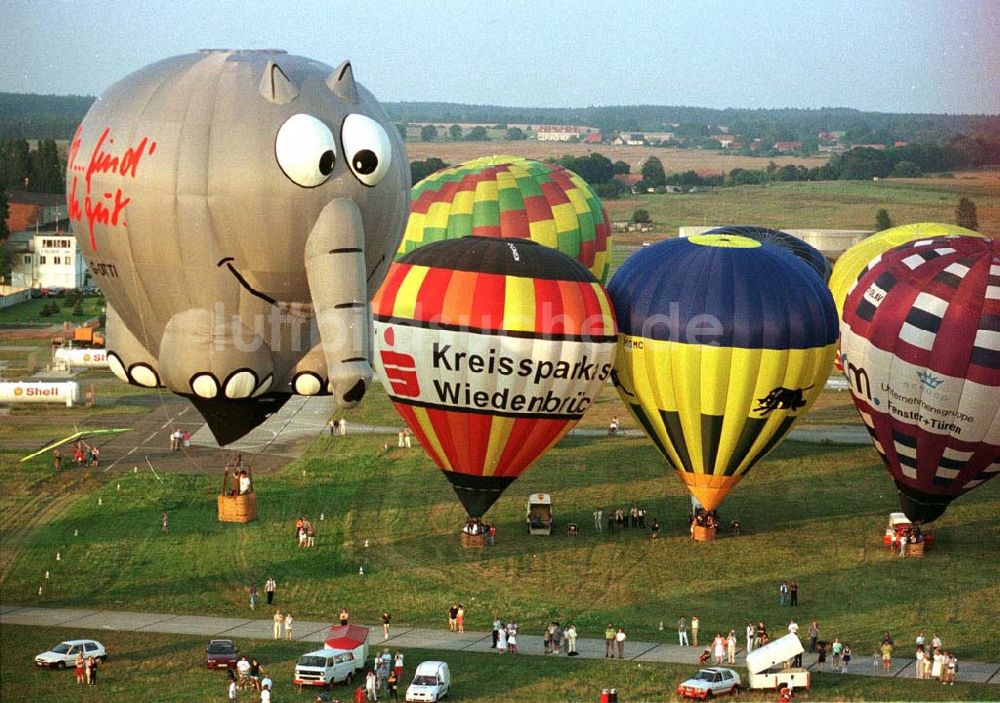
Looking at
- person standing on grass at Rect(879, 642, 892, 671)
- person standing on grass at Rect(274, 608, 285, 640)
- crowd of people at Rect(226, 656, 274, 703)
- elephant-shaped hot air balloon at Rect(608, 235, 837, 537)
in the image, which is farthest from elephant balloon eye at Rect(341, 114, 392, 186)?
elephant-shaped hot air balloon at Rect(608, 235, 837, 537)

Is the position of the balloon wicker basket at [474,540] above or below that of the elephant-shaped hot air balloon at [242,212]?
below

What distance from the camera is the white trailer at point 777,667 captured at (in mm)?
26656

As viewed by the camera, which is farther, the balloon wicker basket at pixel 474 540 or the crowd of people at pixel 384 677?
the balloon wicker basket at pixel 474 540

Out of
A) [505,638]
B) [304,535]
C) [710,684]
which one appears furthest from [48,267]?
[710,684]

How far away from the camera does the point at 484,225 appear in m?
47.4

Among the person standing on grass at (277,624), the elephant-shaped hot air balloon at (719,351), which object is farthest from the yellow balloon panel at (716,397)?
the person standing on grass at (277,624)

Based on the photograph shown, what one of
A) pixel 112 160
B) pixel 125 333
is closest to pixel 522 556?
pixel 125 333

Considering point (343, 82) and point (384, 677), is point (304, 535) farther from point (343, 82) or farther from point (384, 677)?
point (343, 82)

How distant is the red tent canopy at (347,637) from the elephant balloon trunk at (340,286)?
770cm

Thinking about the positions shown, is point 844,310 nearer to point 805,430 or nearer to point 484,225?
point 805,430

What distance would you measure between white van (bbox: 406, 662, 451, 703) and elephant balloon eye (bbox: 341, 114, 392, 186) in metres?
8.72

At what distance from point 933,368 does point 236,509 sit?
14.0 meters

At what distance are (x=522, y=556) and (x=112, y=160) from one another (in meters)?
15.4

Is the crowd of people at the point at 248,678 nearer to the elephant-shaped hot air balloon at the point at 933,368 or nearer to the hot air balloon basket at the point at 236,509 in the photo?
the hot air balloon basket at the point at 236,509
